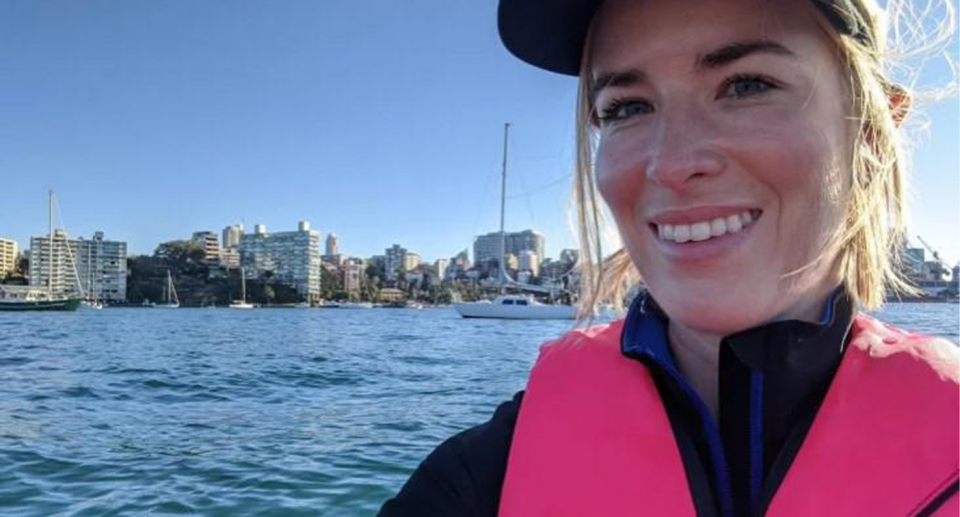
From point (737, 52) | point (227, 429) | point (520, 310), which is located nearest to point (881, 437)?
point (737, 52)

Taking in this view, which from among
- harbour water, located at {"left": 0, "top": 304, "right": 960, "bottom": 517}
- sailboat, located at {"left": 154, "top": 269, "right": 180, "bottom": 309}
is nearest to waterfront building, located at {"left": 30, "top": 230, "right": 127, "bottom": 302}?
sailboat, located at {"left": 154, "top": 269, "right": 180, "bottom": 309}

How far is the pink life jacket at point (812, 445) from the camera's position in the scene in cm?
108

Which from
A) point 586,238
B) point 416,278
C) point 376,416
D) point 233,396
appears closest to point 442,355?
point 233,396

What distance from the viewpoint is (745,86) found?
1097 mm

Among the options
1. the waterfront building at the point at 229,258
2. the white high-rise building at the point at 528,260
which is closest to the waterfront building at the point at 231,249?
the waterfront building at the point at 229,258

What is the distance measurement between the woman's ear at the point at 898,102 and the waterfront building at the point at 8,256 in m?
138

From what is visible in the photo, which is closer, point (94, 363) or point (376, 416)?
point (376, 416)

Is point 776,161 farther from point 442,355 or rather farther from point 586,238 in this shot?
point 442,355

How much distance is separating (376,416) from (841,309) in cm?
887

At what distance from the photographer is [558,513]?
120cm

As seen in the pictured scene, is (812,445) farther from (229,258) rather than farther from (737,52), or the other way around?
(229,258)

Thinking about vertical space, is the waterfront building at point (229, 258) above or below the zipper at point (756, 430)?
above

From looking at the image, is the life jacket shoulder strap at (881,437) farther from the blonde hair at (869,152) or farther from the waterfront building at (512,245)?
the waterfront building at (512,245)

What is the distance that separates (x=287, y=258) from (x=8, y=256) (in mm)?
50039
